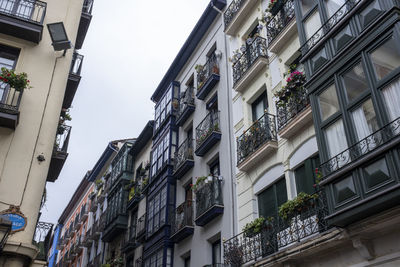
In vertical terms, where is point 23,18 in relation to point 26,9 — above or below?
below

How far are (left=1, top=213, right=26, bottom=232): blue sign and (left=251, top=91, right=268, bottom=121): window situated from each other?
8.65 m

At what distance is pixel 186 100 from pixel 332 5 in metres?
12.1

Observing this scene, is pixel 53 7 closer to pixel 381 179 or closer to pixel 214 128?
pixel 214 128

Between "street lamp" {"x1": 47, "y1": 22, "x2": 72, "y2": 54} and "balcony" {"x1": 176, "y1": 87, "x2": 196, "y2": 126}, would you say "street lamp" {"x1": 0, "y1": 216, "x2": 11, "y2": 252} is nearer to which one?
"street lamp" {"x1": 47, "y1": 22, "x2": 72, "y2": 54}

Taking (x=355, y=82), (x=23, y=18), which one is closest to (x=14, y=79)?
(x=23, y=18)

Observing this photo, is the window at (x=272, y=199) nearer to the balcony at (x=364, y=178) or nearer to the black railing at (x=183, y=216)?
the balcony at (x=364, y=178)

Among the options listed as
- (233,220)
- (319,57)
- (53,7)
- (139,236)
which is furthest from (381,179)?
(139,236)

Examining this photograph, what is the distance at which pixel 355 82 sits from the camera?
32.5 ft

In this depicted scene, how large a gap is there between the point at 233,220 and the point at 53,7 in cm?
1091

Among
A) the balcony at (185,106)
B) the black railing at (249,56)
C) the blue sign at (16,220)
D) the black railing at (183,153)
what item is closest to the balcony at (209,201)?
the black railing at (183,153)

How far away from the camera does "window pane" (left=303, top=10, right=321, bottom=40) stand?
39.5 ft

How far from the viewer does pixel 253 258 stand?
1266 cm

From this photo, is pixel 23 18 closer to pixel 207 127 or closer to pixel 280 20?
pixel 207 127

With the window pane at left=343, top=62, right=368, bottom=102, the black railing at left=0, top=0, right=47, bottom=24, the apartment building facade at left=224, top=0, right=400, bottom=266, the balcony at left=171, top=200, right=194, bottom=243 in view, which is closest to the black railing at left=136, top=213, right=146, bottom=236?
the balcony at left=171, top=200, right=194, bottom=243
